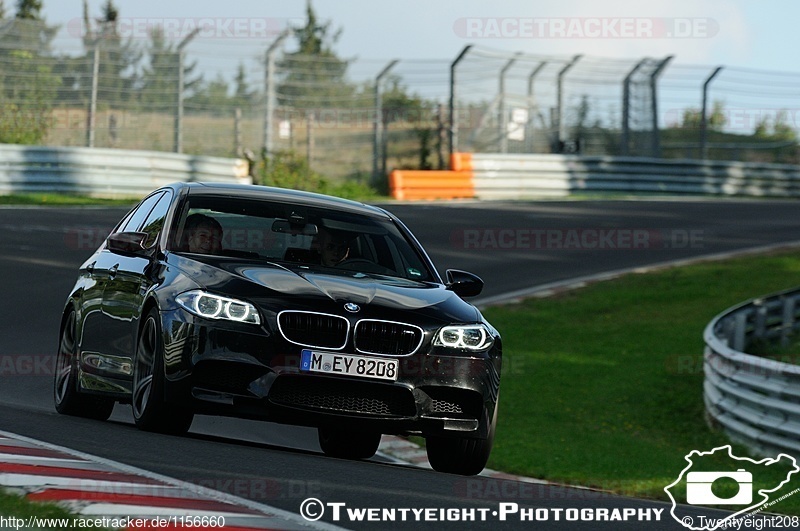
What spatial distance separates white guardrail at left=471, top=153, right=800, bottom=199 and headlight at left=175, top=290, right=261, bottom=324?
23647 mm

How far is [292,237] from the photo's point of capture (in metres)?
8.13

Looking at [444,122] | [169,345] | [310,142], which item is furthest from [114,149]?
[169,345]

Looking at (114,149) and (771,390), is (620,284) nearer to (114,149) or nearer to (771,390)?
(771,390)

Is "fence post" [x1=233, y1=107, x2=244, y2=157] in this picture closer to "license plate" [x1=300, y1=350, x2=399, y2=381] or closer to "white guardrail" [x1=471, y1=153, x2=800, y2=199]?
"white guardrail" [x1=471, y1=153, x2=800, y2=199]

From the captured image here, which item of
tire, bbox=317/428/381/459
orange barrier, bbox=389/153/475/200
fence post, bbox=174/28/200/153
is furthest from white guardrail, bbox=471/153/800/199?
tire, bbox=317/428/381/459

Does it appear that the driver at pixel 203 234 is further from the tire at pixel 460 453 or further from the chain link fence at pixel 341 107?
the chain link fence at pixel 341 107

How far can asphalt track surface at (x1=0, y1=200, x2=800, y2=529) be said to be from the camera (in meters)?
6.26

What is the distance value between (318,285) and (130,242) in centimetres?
136

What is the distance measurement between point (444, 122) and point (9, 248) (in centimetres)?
1549

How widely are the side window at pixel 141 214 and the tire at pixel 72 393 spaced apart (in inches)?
26.6

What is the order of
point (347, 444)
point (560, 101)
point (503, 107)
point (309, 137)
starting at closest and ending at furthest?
1. point (347, 444)
2. point (309, 137)
3. point (503, 107)
4. point (560, 101)

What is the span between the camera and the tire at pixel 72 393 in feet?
29.4

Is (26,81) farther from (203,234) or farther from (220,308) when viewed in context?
(220,308)

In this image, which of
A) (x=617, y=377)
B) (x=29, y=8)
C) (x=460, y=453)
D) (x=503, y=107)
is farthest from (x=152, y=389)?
(x=29, y=8)
